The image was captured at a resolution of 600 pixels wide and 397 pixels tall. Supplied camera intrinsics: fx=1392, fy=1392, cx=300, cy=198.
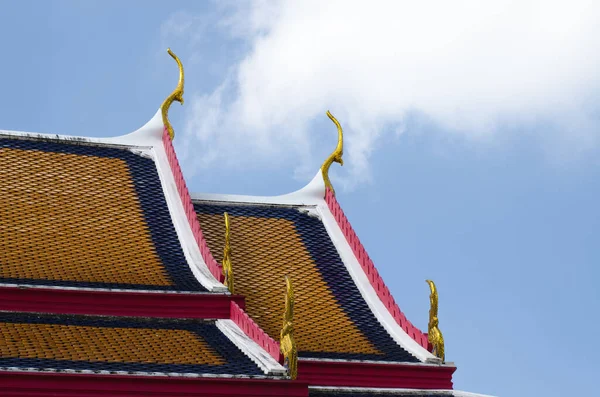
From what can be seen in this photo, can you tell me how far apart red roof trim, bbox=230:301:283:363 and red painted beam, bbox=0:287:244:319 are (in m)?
0.24

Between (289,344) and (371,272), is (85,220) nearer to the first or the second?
(371,272)

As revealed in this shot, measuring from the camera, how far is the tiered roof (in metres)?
17.4

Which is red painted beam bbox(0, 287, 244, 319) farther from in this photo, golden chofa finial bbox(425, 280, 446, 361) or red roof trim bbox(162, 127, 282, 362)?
golden chofa finial bbox(425, 280, 446, 361)

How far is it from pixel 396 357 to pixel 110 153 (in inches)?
274

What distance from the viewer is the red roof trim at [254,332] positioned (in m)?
18.2

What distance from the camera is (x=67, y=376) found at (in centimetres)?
1644

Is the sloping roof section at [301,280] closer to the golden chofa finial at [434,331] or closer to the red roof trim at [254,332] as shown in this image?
the golden chofa finial at [434,331]

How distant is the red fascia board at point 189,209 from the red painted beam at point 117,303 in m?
0.88

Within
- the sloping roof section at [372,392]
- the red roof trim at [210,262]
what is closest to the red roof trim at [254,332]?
the red roof trim at [210,262]

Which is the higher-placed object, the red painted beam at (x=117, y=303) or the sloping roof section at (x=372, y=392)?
the red painted beam at (x=117, y=303)

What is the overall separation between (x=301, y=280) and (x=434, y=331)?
276cm

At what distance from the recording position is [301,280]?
22.9 m

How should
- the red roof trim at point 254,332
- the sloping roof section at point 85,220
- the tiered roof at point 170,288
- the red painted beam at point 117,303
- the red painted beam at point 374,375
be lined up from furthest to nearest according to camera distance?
1. the sloping roof section at point 85,220
2. the red painted beam at point 374,375
3. the red painted beam at point 117,303
4. the red roof trim at point 254,332
5. the tiered roof at point 170,288

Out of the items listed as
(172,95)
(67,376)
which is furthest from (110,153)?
(67,376)
